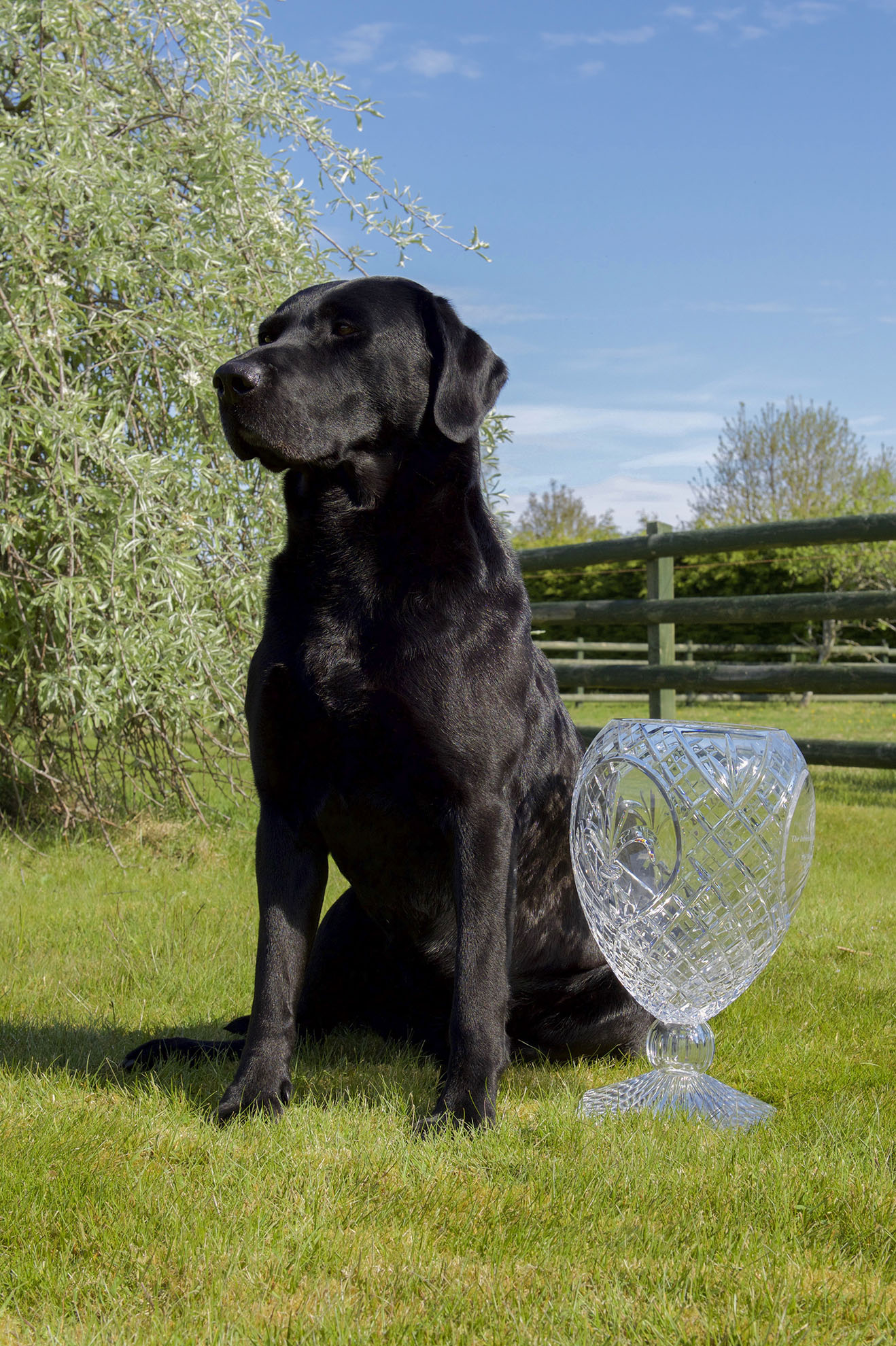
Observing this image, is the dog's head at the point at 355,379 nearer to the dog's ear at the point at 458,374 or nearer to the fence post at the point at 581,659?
the dog's ear at the point at 458,374

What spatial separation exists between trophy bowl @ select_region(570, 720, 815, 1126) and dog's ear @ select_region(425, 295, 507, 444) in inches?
28.2

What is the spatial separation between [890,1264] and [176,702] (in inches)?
141

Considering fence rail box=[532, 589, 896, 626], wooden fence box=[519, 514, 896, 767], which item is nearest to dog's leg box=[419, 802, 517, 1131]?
wooden fence box=[519, 514, 896, 767]

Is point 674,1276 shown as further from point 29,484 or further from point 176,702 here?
point 29,484

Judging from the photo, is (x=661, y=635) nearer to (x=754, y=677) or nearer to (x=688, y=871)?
(x=754, y=677)

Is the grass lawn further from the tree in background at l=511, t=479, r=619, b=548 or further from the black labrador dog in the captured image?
the tree in background at l=511, t=479, r=619, b=548

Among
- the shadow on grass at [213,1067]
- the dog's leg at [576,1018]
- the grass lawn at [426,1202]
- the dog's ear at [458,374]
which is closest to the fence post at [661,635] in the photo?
the grass lawn at [426,1202]

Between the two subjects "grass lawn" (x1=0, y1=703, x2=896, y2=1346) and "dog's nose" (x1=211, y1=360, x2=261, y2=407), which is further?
"dog's nose" (x1=211, y1=360, x2=261, y2=407)

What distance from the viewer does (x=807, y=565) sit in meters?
16.1

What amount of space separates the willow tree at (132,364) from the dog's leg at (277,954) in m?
2.27

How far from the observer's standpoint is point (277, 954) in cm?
216

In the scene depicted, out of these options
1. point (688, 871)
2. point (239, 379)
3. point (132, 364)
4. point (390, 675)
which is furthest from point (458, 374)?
point (132, 364)

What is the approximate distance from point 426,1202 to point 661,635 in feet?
21.3

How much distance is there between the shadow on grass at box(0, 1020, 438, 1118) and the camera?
2.28 meters
